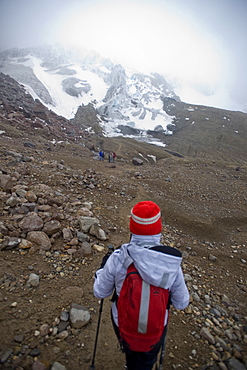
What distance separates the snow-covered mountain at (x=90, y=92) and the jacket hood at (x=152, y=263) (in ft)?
241

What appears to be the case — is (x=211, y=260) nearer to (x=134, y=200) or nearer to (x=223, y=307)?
(x=223, y=307)

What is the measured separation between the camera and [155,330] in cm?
190

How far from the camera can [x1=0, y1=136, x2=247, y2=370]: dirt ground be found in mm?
2926

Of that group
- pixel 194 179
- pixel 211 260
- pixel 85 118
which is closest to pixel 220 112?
pixel 85 118

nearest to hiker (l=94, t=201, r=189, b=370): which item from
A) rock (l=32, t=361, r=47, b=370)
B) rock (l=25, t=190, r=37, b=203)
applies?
rock (l=32, t=361, r=47, b=370)

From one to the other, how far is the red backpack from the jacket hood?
0.28 ft

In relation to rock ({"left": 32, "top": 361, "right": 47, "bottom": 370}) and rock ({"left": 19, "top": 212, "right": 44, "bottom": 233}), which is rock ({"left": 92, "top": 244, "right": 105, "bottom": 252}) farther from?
rock ({"left": 32, "top": 361, "right": 47, "bottom": 370})

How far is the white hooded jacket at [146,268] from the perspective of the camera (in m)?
1.95

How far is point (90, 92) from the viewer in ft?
377

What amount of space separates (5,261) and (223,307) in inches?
199

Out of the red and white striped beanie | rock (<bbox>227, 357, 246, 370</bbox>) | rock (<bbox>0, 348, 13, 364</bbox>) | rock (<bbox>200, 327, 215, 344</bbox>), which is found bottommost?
rock (<bbox>200, 327, 215, 344</bbox>)

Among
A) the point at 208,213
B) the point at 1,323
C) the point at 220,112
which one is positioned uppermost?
the point at 220,112

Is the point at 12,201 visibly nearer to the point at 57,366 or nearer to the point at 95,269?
the point at 95,269

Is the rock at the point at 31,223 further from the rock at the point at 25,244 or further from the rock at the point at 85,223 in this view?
the rock at the point at 85,223
